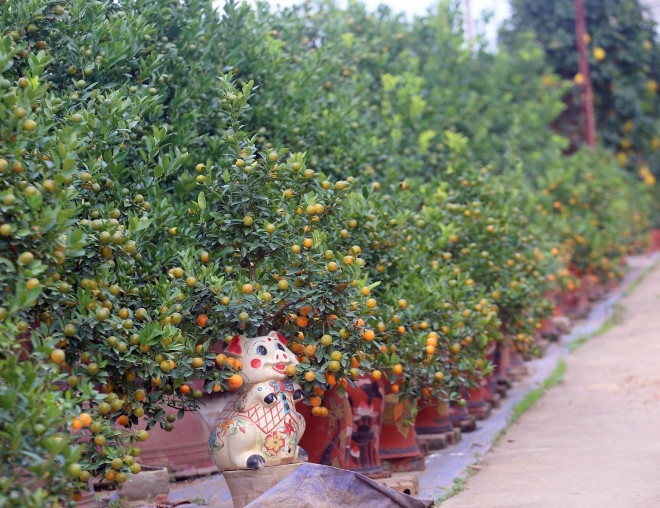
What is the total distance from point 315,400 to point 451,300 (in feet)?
7.33

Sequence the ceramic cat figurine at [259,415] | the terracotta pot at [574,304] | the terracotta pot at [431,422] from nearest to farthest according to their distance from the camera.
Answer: the ceramic cat figurine at [259,415]
the terracotta pot at [431,422]
the terracotta pot at [574,304]

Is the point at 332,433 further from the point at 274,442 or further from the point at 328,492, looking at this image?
the point at 328,492

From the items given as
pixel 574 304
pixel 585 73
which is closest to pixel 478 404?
pixel 574 304

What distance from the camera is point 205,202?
567 cm

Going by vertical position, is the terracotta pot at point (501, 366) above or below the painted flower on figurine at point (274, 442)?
below

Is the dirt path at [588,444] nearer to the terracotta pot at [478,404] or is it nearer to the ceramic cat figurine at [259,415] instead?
the terracotta pot at [478,404]

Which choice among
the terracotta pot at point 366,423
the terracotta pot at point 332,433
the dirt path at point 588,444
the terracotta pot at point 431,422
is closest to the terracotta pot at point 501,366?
the dirt path at point 588,444

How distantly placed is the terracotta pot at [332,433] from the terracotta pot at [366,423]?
0.45m

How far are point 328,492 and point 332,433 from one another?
3.68 feet

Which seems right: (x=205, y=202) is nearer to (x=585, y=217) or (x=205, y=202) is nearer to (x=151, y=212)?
(x=151, y=212)

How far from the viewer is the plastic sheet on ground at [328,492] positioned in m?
4.94

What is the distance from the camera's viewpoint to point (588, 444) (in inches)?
313

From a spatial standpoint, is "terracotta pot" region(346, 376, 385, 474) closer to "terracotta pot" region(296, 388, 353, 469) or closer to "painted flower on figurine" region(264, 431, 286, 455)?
"terracotta pot" region(296, 388, 353, 469)

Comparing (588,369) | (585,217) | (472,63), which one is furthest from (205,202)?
(585,217)
